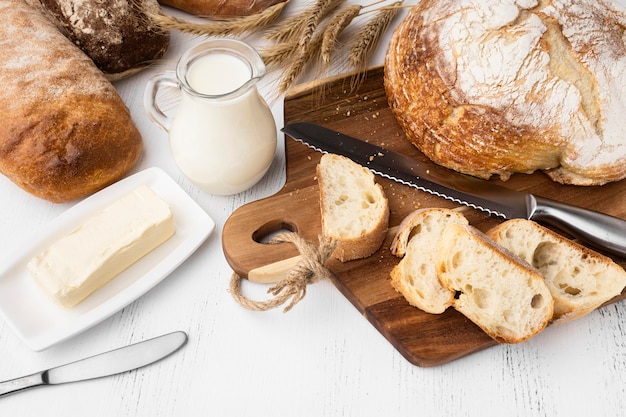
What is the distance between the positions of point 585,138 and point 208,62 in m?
1.25

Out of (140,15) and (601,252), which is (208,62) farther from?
(601,252)

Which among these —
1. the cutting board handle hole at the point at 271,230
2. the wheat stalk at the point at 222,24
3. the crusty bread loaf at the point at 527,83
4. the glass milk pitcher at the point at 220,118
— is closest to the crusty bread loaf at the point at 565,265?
the crusty bread loaf at the point at 527,83

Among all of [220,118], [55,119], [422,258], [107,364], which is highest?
[220,118]

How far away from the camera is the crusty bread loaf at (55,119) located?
7.11ft

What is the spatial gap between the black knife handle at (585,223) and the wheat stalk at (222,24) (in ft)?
4.30

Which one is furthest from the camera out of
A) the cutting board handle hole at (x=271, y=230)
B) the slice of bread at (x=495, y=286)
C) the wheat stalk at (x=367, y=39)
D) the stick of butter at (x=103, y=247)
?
the wheat stalk at (x=367, y=39)

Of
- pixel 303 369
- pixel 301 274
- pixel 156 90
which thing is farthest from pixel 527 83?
pixel 156 90

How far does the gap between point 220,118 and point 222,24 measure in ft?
2.23

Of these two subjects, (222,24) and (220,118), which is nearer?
(220,118)

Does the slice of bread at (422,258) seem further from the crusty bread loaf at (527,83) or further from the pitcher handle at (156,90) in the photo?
the pitcher handle at (156,90)

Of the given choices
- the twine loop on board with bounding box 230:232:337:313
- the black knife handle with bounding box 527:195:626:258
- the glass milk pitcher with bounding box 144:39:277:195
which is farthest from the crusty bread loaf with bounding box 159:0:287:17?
the black knife handle with bounding box 527:195:626:258

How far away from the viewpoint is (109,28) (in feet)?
8.16

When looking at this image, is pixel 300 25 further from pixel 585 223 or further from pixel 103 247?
pixel 585 223

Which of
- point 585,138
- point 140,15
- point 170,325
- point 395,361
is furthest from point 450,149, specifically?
point 140,15
